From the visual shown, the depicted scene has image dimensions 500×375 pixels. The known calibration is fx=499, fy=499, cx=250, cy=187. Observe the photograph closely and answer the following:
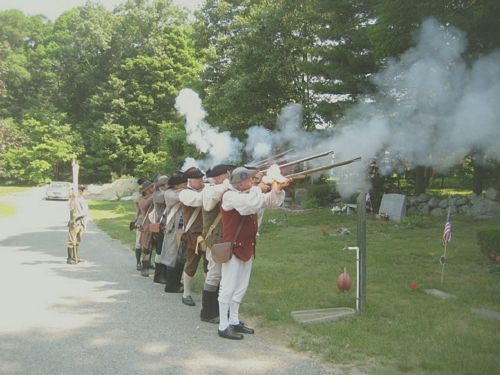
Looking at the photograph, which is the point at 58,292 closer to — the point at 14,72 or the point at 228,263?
the point at 228,263

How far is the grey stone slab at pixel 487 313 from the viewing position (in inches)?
254

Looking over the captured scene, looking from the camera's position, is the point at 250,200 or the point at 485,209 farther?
the point at 485,209

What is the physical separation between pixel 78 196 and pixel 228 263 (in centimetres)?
642

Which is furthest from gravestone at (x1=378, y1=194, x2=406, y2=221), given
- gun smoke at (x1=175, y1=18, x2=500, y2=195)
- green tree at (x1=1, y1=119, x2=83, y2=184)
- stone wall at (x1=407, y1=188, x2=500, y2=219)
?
green tree at (x1=1, y1=119, x2=83, y2=184)

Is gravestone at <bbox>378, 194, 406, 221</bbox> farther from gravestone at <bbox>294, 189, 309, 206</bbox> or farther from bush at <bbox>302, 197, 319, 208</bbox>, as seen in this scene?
gravestone at <bbox>294, 189, 309, 206</bbox>

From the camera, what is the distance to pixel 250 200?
17.8ft

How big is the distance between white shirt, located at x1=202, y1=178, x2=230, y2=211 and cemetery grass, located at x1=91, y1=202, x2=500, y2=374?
1.56 m

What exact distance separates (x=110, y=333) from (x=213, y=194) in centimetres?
199

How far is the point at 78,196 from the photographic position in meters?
11.0

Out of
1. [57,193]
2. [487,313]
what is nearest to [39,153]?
[57,193]

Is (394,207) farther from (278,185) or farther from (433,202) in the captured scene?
(278,185)

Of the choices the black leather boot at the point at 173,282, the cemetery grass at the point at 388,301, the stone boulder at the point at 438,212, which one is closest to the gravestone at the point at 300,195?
the stone boulder at the point at 438,212

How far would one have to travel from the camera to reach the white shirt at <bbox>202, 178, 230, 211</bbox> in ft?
19.8

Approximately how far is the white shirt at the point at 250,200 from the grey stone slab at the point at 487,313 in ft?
10.5
